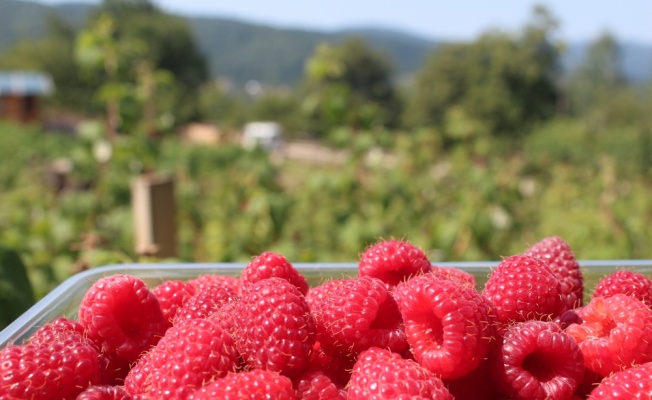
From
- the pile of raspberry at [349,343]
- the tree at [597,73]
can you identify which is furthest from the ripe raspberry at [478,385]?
the tree at [597,73]

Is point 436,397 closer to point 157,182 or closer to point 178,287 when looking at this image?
point 178,287

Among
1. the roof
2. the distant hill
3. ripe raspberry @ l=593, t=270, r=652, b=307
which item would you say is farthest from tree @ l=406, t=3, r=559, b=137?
the distant hill

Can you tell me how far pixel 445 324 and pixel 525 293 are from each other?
0.56 ft

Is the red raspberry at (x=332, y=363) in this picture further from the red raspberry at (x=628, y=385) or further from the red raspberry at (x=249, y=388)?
the red raspberry at (x=628, y=385)

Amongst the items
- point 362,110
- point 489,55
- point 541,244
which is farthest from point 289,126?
point 541,244

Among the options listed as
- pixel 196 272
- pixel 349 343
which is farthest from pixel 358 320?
pixel 196 272

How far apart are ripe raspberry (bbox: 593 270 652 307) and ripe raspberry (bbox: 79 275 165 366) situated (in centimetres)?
70

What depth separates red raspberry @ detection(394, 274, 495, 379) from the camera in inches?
34.2

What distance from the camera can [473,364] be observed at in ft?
2.90

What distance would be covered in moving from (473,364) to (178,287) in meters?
0.51

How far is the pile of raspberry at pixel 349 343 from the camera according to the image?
0.84 meters

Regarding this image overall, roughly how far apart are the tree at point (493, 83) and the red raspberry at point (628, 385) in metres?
28.2

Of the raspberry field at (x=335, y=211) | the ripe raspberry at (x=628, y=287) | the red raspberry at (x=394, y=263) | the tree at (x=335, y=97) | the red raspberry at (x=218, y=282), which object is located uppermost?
the tree at (x=335, y=97)

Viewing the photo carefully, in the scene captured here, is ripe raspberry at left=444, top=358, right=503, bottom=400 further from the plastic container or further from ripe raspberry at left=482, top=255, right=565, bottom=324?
the plastic container
